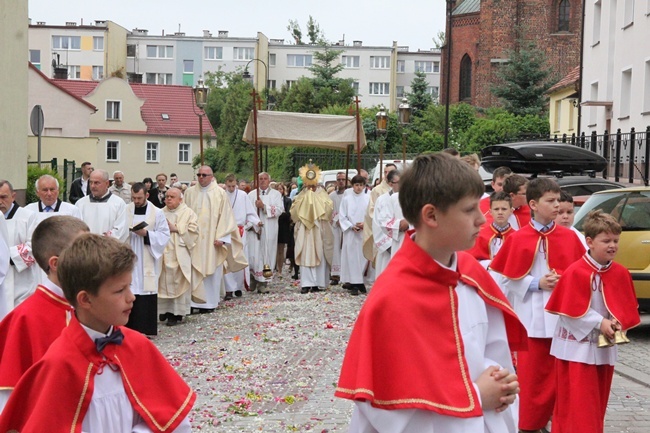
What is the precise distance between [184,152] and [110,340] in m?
68.0

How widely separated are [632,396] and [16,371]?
619 cm

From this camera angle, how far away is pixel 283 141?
2091 centimetres

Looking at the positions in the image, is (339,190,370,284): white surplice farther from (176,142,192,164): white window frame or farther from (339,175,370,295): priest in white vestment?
(176,142,192,164): white window frame

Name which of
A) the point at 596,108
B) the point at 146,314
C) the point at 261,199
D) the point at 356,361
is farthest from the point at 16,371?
the point at 596,108

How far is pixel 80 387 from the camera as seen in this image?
12.6 ft

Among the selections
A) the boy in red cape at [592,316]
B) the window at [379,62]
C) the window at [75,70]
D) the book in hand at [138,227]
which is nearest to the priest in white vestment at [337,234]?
the book in hand at [138,227]

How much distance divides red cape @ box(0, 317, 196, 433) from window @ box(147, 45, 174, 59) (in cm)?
9823

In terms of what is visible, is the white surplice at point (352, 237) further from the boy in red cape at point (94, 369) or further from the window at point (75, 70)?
the window at point (75, 70)

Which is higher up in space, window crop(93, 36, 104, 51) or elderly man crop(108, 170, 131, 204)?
window crop(93, 36, 104, 51)

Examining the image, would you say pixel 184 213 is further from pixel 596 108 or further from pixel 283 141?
pixel 596 108

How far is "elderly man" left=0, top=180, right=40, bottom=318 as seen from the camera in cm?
939

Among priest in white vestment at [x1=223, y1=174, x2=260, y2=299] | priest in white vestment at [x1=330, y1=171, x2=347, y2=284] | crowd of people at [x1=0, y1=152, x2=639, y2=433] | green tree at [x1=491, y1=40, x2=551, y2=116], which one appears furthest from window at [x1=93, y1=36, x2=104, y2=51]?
crowd of people at [x1=0, y1=152, x2=639, y2=433]

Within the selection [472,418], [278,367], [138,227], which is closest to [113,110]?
[138,227]

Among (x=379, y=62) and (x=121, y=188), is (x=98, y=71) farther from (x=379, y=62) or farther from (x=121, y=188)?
(x=121, y=188)
